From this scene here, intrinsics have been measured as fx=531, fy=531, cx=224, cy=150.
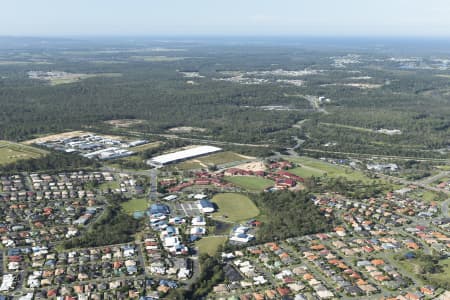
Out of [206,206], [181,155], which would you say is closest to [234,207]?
[206,206]

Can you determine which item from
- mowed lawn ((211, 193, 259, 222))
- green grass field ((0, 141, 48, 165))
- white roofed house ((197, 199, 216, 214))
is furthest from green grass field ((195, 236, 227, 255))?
green grass field ((0, 141, 48, 165))

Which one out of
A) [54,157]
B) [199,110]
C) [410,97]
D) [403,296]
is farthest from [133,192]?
[410,97]

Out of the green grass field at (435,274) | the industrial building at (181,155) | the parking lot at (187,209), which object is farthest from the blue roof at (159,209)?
the green grass field at (435,274)

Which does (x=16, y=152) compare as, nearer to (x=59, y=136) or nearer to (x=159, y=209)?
(x=59, y=136)

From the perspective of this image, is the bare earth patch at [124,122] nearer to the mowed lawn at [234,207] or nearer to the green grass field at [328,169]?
the green grass field at [328,169]

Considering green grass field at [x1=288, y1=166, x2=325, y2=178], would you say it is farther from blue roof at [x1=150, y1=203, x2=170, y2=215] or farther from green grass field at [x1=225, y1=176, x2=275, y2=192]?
blue roof at [x1=150, y1=203, x2=170, y2=215]
